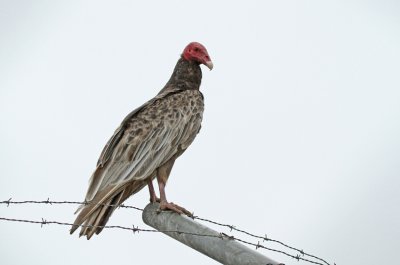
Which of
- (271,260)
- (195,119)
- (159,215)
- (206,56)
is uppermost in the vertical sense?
(206,56)

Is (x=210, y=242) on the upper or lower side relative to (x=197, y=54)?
lower

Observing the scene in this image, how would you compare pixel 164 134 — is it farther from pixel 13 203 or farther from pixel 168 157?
pixel 13 203

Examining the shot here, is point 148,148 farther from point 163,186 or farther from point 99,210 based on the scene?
point 99,210

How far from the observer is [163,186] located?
5969 millimetres

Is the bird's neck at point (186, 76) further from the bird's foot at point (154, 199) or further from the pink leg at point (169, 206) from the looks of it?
the pink leg at point (169, 206)

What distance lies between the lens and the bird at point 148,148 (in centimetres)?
551

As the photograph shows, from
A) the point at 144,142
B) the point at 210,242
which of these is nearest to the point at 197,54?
the point at 144,142

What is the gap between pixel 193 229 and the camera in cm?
452

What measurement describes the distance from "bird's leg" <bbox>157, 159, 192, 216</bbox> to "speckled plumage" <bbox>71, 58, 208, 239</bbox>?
20 mm

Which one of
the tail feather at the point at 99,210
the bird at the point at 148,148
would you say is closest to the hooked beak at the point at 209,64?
the bird at the point at 148,148

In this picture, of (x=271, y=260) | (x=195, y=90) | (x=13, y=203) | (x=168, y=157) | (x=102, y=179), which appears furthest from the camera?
(x=195, y=90)

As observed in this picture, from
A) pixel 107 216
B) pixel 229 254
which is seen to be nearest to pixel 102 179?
pixel 107 216

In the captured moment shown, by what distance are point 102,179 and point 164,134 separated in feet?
2.39

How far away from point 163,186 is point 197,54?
1.43 meters
